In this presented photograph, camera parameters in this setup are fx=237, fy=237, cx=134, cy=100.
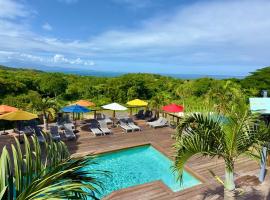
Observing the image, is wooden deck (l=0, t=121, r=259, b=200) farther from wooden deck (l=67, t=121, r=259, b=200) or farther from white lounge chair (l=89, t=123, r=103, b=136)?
white lounge chair (l=89, t=123, r=103, b=136)

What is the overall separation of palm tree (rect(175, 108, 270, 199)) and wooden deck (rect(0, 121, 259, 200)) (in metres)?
2.58

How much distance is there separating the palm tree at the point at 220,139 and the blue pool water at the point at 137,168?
331 centimetres

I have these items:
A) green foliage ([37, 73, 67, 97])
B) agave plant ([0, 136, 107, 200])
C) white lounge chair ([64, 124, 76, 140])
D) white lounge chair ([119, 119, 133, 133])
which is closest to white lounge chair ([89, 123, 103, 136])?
white lounge chair ([64, 124, 76, 140])

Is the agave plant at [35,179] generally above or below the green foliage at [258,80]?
below

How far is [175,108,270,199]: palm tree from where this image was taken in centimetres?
418

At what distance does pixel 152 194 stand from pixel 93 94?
20.5 metres

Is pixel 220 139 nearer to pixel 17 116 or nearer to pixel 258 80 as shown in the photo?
pixel 17 116

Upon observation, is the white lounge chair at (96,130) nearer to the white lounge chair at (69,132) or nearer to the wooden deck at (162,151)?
the wooden deck at (162,151)

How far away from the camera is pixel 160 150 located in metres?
10.5

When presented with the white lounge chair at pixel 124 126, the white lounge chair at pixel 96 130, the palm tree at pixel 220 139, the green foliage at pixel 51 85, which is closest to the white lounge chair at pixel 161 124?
the white lounge chair at pixel 124 126

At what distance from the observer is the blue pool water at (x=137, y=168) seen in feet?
25.9

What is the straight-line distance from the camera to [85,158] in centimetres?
244

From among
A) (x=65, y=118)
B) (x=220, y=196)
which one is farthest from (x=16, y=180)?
(x=65, y=118)

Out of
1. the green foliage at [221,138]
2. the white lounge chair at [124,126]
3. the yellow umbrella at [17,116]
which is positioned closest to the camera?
the green foliage at [221,138]
